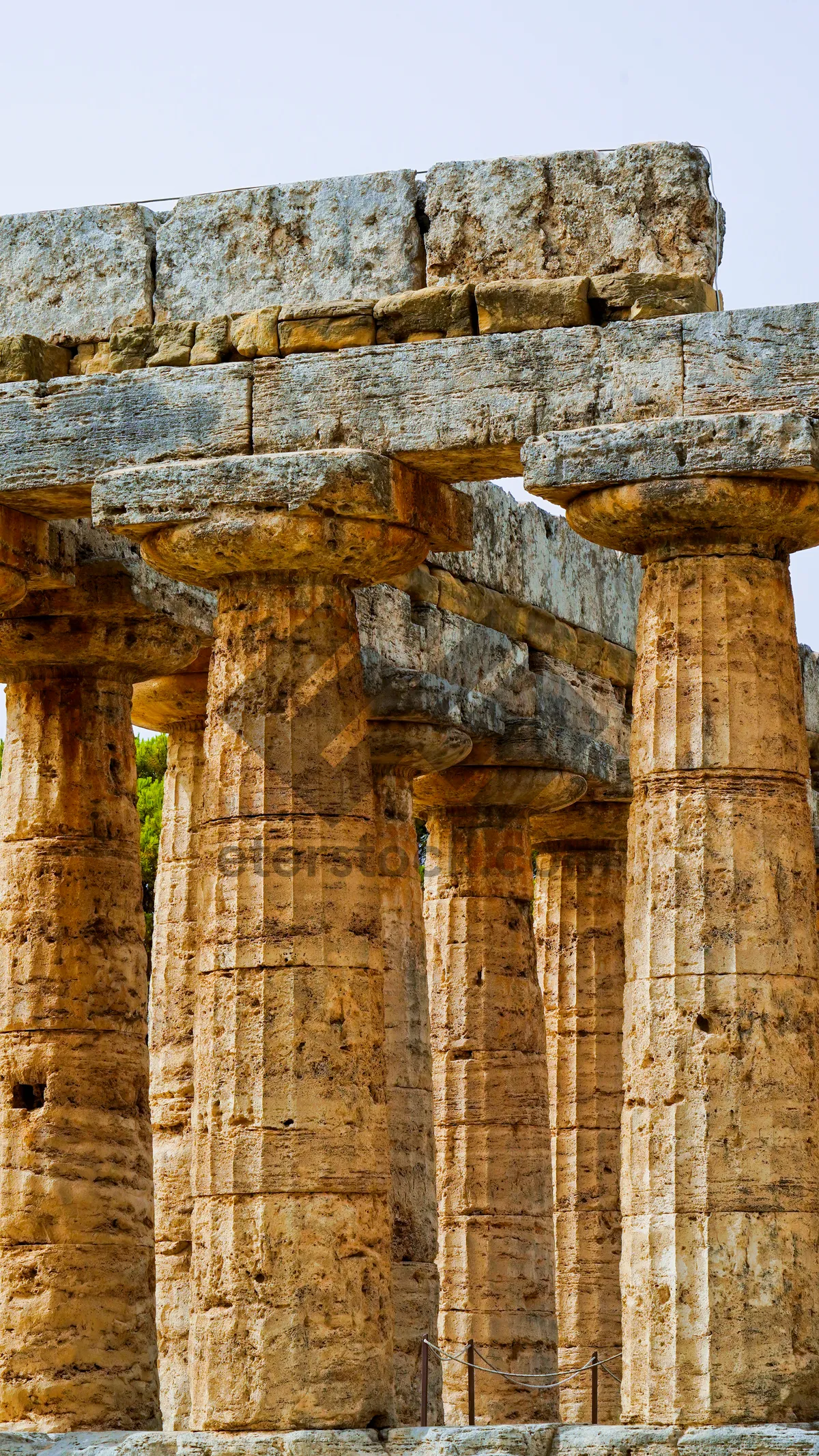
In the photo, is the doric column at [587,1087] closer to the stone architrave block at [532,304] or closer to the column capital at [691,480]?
the column capital at [691,480]

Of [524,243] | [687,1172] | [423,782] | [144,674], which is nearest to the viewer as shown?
[687,1172]

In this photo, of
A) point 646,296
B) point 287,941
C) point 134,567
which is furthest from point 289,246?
point 287,941

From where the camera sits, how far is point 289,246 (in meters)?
25.5

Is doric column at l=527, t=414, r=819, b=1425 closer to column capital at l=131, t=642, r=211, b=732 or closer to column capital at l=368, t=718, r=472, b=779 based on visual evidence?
column capital at l=368, t=718, r=472, b=779

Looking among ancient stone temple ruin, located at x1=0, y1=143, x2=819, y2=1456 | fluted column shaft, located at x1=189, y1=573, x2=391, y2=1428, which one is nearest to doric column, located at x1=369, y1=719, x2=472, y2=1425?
ancient stone temple ruin, located at x1=0, y1=143, x2=819, y2=1456

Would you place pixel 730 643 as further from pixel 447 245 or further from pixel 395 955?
pixel 395 955

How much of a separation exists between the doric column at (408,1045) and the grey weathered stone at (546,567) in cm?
212

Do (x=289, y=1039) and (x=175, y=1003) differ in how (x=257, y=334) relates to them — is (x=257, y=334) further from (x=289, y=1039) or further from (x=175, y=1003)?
(x=175, y=1003)

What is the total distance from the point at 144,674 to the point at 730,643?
7.66m

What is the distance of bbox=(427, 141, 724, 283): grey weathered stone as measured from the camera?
79.3 ft

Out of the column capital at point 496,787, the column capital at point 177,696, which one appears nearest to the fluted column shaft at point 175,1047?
the column capital at point 177,696

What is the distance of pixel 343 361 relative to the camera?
81.5 feet

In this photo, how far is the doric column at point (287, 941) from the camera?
23828 mm

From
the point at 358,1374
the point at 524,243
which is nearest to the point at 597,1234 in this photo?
the point at 358,1374
